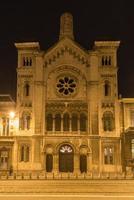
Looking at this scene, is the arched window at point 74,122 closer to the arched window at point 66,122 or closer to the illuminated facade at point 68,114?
the illuminated facade at point 68,114

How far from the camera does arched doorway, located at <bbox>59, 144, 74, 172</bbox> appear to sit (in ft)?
220

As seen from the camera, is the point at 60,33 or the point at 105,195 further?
the point at 60,33

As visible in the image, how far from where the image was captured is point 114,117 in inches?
2699

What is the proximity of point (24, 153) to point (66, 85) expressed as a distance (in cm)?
1266

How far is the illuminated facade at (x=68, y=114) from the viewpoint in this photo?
67188 mm

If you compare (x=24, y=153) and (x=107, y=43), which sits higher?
(x=107, y=43)

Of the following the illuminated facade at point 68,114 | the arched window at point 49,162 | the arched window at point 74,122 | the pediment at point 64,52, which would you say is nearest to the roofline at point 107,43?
the illuminated facade at point 68,114

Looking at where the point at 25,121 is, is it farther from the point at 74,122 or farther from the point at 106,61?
the point at 106,61

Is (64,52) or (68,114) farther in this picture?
(64,52)

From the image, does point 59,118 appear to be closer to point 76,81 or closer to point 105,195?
point 76,81

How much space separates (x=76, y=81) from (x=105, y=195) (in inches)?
1162

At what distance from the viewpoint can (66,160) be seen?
221 ft

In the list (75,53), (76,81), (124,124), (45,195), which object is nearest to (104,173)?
(124,124)

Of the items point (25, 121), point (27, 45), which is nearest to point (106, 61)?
point (27, 45)
